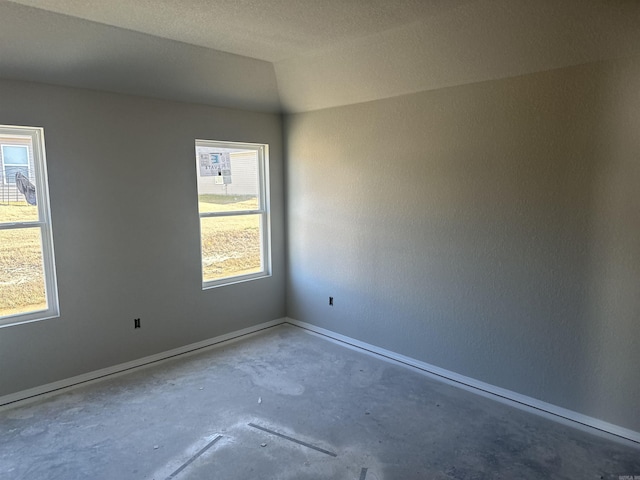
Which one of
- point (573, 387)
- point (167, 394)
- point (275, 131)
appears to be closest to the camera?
point (573, 387)

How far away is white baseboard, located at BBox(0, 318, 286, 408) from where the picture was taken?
3.20m

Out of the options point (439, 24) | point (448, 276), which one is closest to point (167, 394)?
point (448, 276)

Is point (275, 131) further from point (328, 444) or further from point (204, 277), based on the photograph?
point (328, 444)

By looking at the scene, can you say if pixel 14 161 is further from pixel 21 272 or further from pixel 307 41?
pixel 307 41

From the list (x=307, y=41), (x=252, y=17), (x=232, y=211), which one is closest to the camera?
(x=252, y=17)

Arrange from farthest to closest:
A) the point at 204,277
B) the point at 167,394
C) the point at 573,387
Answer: the point at 204,277 < the point at 167,394 < the point at 573,387

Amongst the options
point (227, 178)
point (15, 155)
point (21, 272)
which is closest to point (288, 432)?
point (21, 272)

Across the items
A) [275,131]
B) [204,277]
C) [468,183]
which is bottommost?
[204,277]

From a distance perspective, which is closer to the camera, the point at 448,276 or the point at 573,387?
the point at 573,387

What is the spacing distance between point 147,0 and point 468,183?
255 centimetres

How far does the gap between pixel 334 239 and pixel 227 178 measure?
1310 millimetres

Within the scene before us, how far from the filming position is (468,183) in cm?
330

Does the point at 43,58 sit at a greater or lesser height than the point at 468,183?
greater

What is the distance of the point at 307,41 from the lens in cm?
326
